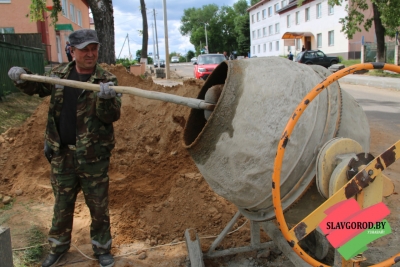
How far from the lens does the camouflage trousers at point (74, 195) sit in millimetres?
3043

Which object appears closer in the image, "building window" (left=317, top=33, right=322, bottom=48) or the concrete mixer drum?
the concrete mixer drum

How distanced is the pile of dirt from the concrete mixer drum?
1.49 meters

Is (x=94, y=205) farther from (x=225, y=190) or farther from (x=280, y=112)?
(x=280, y=112)

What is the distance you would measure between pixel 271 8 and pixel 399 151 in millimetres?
55192

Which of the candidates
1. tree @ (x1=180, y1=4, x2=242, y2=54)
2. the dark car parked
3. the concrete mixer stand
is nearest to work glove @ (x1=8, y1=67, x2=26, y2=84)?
the concrete mixer stand

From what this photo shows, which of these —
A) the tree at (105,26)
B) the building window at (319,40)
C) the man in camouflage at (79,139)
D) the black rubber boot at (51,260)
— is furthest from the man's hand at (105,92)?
the building window at (319,40)

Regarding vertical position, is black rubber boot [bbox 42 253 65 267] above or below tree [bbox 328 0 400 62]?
below

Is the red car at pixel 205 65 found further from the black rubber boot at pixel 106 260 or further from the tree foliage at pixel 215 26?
the tree foliage at pixel 215 26

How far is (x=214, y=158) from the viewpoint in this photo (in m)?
2.17

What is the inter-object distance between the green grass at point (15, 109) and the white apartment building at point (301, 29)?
26.5 m

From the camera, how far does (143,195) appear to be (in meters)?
4.46

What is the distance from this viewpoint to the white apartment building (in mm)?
34250

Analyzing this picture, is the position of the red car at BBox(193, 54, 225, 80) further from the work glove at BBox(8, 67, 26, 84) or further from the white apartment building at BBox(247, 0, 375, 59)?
the white apartment building at BBox(247, 0, 375, 59)

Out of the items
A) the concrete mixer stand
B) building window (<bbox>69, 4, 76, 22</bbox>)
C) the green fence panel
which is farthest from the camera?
building window (<bbox>69, 4, 76, 22</bbox>)
